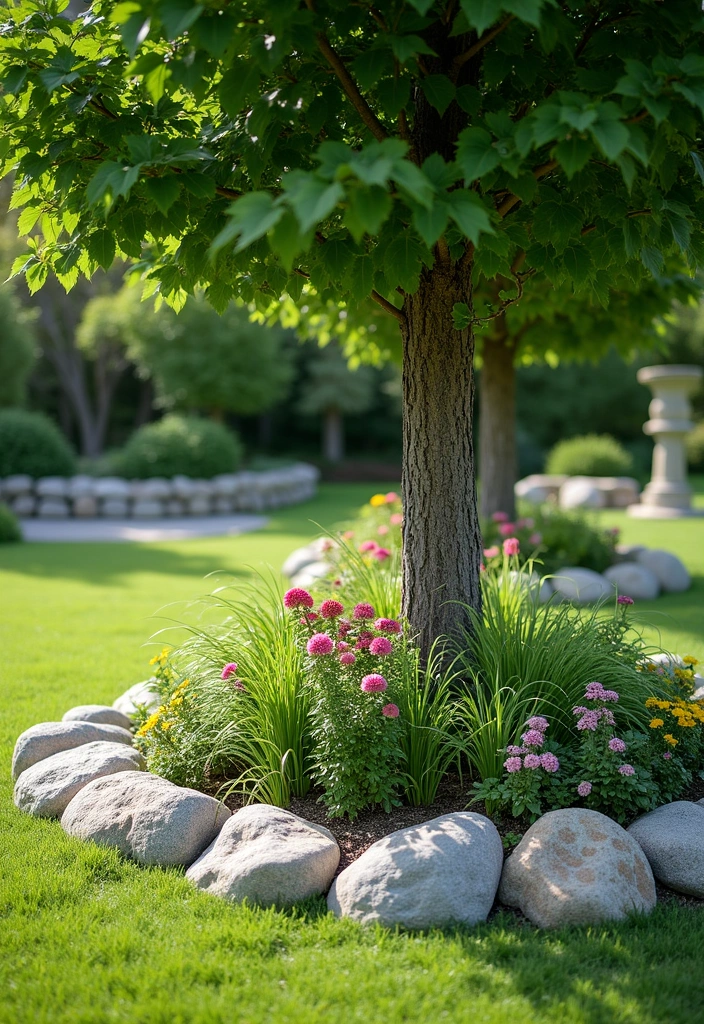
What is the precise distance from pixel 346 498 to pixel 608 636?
14.9m

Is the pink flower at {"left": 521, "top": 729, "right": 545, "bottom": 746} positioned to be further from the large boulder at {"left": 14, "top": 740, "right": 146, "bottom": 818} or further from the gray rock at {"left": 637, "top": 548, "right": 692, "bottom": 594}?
the gray rock at {"left": 637, "top": 548, "right": 692, "bottom": 594}

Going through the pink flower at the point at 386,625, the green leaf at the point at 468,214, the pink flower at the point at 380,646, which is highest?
the green leaf at the point at 468,214

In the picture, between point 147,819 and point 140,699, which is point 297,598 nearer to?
point 147,819

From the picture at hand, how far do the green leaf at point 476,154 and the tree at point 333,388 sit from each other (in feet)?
74.9

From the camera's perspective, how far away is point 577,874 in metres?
2.47

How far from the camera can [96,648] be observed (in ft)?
19.1

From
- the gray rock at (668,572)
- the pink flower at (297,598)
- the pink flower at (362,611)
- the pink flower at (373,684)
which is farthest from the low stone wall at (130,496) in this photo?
the pink flower at (373,684)

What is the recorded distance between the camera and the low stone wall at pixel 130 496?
14.5 metres

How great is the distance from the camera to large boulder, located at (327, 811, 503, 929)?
7.90 feet

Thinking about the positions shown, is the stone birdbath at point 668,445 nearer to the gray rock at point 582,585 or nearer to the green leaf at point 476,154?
the gray rock at point 582,585

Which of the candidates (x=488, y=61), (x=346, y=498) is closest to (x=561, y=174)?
(x=488, y=61)

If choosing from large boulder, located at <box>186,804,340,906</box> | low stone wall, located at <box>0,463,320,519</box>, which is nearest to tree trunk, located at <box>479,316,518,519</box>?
large boulder, located at <box>186,804,340,906</box>

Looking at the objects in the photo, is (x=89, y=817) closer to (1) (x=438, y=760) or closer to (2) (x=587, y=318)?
(1) (x=438, y=760)

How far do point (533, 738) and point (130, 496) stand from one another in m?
13.1
